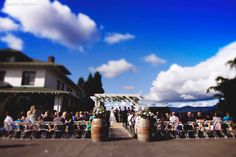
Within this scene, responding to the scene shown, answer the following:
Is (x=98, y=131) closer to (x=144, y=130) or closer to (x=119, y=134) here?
(x=144, y=130)

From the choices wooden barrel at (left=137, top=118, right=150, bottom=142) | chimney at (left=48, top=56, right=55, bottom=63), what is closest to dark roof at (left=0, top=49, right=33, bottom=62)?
chimney at (left=48, top=56, right=55, bottom=63)

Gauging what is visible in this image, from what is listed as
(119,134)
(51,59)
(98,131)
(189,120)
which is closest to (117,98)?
(119,134)

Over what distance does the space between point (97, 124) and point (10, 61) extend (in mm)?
14907

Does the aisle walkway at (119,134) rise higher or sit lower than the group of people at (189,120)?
lower

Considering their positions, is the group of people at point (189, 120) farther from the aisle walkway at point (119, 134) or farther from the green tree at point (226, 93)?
the green tree at point (226, 93)

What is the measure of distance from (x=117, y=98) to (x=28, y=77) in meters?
8.97

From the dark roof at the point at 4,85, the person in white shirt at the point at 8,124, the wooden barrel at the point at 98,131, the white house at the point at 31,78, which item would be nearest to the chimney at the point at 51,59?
the white house at the point at 31,78

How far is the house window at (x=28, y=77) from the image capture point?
18.0 m

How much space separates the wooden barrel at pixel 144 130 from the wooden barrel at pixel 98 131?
5.34 feet

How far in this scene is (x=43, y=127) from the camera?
9883 mm

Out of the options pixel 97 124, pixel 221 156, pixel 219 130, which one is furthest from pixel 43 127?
pixel 219 130

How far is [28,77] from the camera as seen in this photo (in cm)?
1816

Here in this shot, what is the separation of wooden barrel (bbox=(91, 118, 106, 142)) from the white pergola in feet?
33.4

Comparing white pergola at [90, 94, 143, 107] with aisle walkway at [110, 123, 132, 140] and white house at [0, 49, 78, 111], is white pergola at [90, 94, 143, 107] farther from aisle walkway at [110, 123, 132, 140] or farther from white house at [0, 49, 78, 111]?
aisle walkway at [110, 123, 132, 140]
